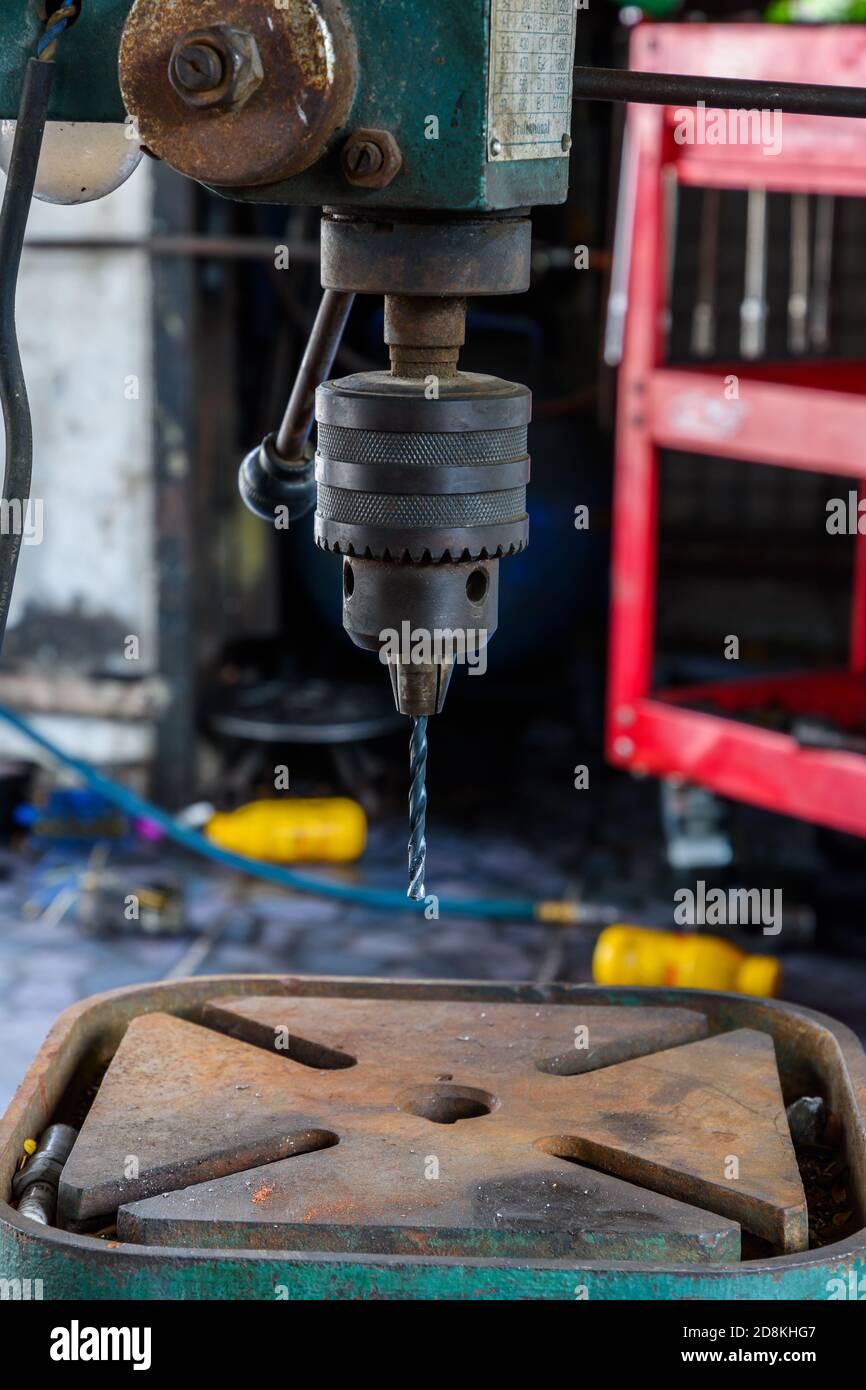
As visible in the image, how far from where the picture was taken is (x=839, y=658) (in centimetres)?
586

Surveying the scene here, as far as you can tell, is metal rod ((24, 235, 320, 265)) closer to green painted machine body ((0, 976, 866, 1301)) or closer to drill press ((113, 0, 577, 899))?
drill press ((113, 0, 577, 899))

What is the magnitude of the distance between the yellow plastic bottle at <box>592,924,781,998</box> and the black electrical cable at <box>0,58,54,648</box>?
253 centimetres

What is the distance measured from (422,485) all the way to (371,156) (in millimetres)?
223

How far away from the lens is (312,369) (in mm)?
1535

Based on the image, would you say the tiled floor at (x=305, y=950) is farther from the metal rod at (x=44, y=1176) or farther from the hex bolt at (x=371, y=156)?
the hex bolt at (x=371, y=156)

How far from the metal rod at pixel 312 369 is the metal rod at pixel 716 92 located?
0.25 metres

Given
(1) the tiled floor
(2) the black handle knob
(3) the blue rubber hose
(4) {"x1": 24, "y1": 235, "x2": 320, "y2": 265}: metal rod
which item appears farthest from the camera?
(4) {"x1": 24, "y1": 235, "x2": 320, "y2": 265}: metal rod

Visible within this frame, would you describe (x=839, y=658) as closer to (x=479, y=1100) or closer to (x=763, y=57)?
(x=763, y=57)

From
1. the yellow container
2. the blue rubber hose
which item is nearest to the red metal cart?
the blue rubber hose

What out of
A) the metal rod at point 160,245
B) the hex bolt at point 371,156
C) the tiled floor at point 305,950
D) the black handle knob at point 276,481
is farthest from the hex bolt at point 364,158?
the metal rod at point 160,245

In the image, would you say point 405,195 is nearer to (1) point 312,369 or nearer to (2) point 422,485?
(2) point 422,485

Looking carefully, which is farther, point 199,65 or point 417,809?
point 417,809

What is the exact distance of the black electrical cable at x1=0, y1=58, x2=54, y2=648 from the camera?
48.1 inches

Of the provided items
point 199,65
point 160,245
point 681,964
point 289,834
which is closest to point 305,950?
point 289,834
